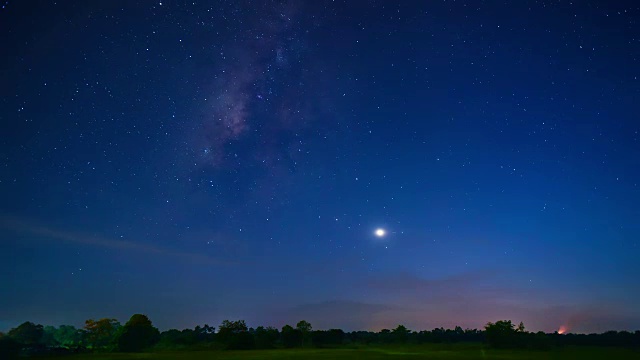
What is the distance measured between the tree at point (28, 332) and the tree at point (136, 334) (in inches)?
2128

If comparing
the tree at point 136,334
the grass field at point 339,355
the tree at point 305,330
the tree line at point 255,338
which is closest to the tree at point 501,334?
the tree line at point 255,338

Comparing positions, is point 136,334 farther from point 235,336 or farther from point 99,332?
point 99,332

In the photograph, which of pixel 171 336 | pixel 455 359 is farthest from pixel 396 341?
pixel 455 359

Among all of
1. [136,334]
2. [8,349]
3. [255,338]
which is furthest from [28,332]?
[8,349]

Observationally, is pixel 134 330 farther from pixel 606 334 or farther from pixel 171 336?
pixel 606 334

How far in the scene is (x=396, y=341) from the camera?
12781 cm

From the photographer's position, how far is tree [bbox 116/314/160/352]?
82875mm

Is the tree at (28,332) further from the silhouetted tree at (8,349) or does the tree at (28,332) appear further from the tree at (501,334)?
the tree at (501,334)

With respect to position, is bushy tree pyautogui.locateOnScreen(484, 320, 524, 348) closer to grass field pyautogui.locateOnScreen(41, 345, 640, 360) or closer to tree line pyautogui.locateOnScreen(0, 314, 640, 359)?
tree line pyautogui.locateOnScreen(0, 314, 640, 359)

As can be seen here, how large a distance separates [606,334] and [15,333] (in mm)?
185094

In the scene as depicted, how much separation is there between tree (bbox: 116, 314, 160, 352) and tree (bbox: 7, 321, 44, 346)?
177 ft

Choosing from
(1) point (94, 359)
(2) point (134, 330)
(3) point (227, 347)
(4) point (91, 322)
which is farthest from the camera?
(4) point (91, 322)

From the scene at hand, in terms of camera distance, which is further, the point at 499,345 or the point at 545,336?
the point at 545,336

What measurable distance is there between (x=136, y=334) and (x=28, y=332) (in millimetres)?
66910
